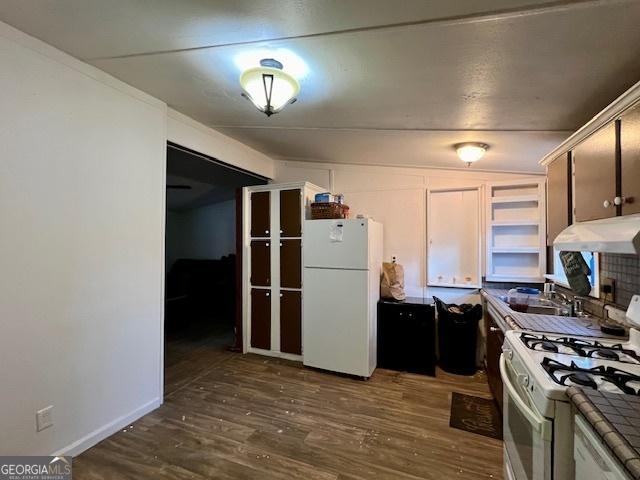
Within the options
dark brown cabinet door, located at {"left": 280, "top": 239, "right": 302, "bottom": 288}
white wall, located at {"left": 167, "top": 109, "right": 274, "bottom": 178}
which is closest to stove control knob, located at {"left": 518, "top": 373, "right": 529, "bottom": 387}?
dark brown cabinet door, located at {"left": 280, "top": 239, "right": 302, "bottom": 288}

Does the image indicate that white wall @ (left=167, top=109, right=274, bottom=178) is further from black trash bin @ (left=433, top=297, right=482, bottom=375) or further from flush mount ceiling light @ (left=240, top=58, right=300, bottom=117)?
black trash bin @ (left=433, top=297, right=482, bottom=375)

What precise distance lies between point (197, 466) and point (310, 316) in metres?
1.73

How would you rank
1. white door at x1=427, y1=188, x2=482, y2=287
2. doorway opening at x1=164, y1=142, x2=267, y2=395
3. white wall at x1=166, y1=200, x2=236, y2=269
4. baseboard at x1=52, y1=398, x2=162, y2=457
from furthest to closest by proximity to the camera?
white wall at x1=166, y1=200, x2=236, y2=269 → doorway opening at x1=164, y1=142, x2=267, y2=395 → white door at x1=427, y1=188, x2=482, y2=287 → baseboard at x1=52, y1=398, x2=162, y2=457

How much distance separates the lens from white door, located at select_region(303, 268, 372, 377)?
10.3ft

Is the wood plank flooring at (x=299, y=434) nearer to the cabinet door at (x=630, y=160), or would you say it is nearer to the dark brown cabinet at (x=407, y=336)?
the dark brown cabinet at (x=407, y=336)

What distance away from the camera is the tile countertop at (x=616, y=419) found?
2.53ft

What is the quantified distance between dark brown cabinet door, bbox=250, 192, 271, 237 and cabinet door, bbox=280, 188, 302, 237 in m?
0.20

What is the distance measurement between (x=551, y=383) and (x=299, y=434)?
5.63 feet

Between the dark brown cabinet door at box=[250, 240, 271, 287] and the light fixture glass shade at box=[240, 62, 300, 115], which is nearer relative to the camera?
the light fixture glass shade at box=[240, 62, 300, 115]

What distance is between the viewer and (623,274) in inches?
75.0

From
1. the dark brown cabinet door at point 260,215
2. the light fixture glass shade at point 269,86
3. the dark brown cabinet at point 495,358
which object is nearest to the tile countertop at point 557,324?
the dark brown cabinet at point 495,358

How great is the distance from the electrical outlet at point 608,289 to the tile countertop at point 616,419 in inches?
49.2

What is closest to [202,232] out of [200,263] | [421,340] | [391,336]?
[200,263]

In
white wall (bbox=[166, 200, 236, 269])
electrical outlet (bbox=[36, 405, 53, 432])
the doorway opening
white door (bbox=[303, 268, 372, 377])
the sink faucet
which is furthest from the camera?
white wall (bbox=[166, 200, 236, 269])
